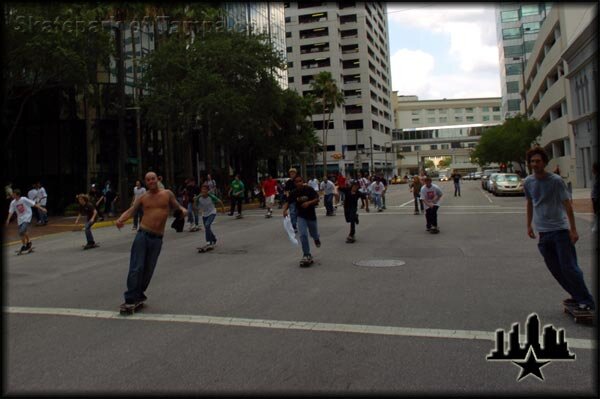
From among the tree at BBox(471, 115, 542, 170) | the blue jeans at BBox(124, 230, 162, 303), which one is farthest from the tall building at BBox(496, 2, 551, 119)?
the blue jeans at BBox(124, 230, 162, 303)

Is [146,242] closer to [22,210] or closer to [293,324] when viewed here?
[293,324]

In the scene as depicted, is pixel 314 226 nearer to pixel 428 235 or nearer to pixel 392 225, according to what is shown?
pixel 428 235

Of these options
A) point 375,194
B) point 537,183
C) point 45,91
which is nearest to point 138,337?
point 537,183

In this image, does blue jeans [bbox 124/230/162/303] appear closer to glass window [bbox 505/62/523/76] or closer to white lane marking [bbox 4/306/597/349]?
white lane marking [bbox 4/306/597/349]

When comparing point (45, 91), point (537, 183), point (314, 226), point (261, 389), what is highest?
point (45, 91)

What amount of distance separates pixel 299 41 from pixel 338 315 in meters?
81.7

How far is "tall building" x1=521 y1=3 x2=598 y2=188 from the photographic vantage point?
2898 cm

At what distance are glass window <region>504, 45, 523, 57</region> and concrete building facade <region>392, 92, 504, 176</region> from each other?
13.8m

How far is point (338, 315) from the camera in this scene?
221 inches

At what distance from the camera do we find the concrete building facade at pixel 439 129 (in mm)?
114938

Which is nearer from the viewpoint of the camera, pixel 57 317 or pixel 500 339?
pixel 500 339

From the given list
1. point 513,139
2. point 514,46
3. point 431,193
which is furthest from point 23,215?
point 514,46

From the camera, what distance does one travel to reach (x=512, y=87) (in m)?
81.5

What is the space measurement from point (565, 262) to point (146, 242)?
488cm
